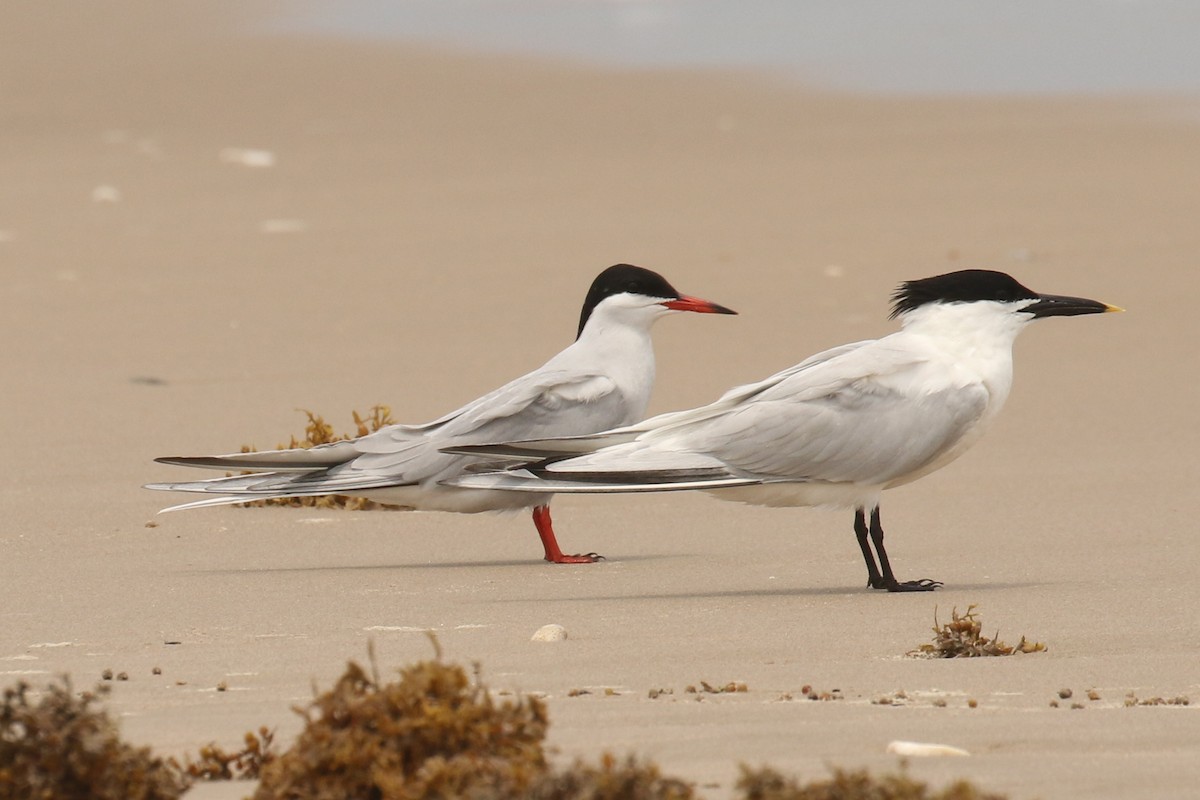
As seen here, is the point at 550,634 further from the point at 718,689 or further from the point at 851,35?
the point at 851,35

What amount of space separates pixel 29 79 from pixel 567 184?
7991 millimetres

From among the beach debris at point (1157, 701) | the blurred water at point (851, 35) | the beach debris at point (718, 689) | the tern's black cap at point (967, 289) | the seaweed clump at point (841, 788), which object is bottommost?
the seaweed clump at point (841, 788)

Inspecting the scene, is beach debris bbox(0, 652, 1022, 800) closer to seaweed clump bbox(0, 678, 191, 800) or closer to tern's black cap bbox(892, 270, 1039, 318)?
seaweed clump bbox(0, 678, 191, 800)

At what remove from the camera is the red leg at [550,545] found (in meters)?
6.42

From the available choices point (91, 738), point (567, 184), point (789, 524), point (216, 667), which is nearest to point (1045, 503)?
point (789, 524)

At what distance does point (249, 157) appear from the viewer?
16.6 metres

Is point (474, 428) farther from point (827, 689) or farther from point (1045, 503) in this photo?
point (827, 689)

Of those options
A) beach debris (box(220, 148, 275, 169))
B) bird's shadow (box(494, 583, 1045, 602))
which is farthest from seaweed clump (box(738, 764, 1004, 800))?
beach debris (box(220, 148, 275, 169))

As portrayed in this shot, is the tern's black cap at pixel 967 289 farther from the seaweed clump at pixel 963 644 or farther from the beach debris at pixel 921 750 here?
the beach debris at pixel 921 750

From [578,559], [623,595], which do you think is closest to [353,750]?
[623,595]

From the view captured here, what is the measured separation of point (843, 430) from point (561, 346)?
456cm

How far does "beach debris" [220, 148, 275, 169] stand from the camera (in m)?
16.4

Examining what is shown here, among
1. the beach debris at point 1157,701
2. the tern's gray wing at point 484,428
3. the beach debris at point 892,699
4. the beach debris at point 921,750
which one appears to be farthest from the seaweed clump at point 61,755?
the tern's gray wing at point 484,428

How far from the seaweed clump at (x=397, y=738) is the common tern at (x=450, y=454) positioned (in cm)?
324
